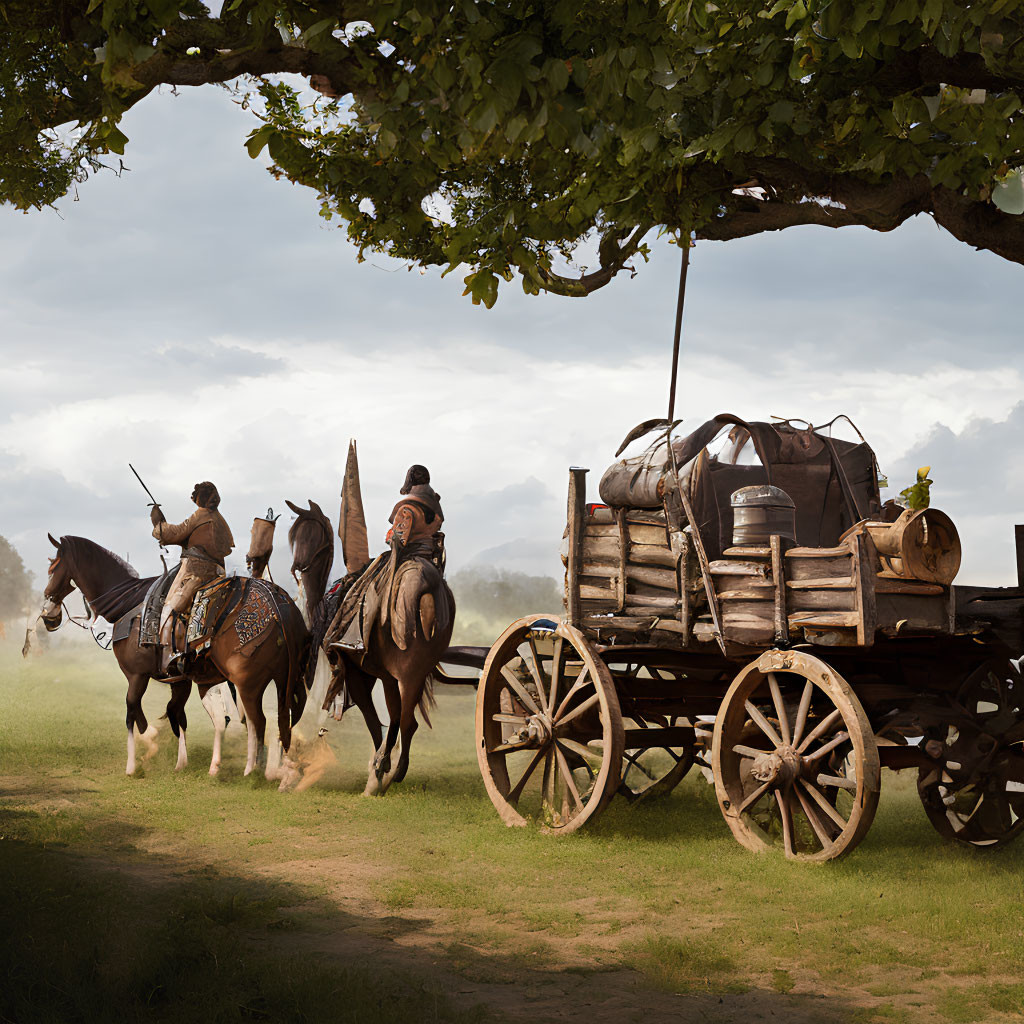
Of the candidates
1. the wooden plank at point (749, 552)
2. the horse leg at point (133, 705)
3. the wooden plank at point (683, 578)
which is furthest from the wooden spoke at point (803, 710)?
the horse leg at point (133, 705)

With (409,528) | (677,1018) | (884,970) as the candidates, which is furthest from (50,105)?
(884,970)

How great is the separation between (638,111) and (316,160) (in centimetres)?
538

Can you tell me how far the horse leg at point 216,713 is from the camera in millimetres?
11805

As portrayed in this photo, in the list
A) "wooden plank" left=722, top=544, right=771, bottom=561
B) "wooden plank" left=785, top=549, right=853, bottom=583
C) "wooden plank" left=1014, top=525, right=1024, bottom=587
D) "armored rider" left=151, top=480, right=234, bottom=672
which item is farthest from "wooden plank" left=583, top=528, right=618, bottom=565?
"armored rider" left=151, top=480, right=234, bottom=672

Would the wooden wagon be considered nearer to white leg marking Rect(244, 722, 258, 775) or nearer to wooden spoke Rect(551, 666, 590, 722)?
wooden spoke Rect(551, 666, 590, 722)

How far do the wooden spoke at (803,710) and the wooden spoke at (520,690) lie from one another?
2543 millimetres

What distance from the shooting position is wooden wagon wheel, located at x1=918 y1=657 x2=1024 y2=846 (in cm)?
809

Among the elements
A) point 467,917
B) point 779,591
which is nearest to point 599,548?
point 779,591

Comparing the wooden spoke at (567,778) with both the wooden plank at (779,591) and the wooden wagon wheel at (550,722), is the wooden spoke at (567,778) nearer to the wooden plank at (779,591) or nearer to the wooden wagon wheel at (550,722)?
the wooden wagon wheel at (550,722)

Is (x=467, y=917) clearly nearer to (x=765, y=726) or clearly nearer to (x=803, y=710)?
(x=765, y=726)

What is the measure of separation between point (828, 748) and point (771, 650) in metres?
0.80

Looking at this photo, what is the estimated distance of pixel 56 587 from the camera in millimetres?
12516

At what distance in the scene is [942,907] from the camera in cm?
670

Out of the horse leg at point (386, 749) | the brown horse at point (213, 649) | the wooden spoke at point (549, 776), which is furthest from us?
the brown horse at point (213, 649)
